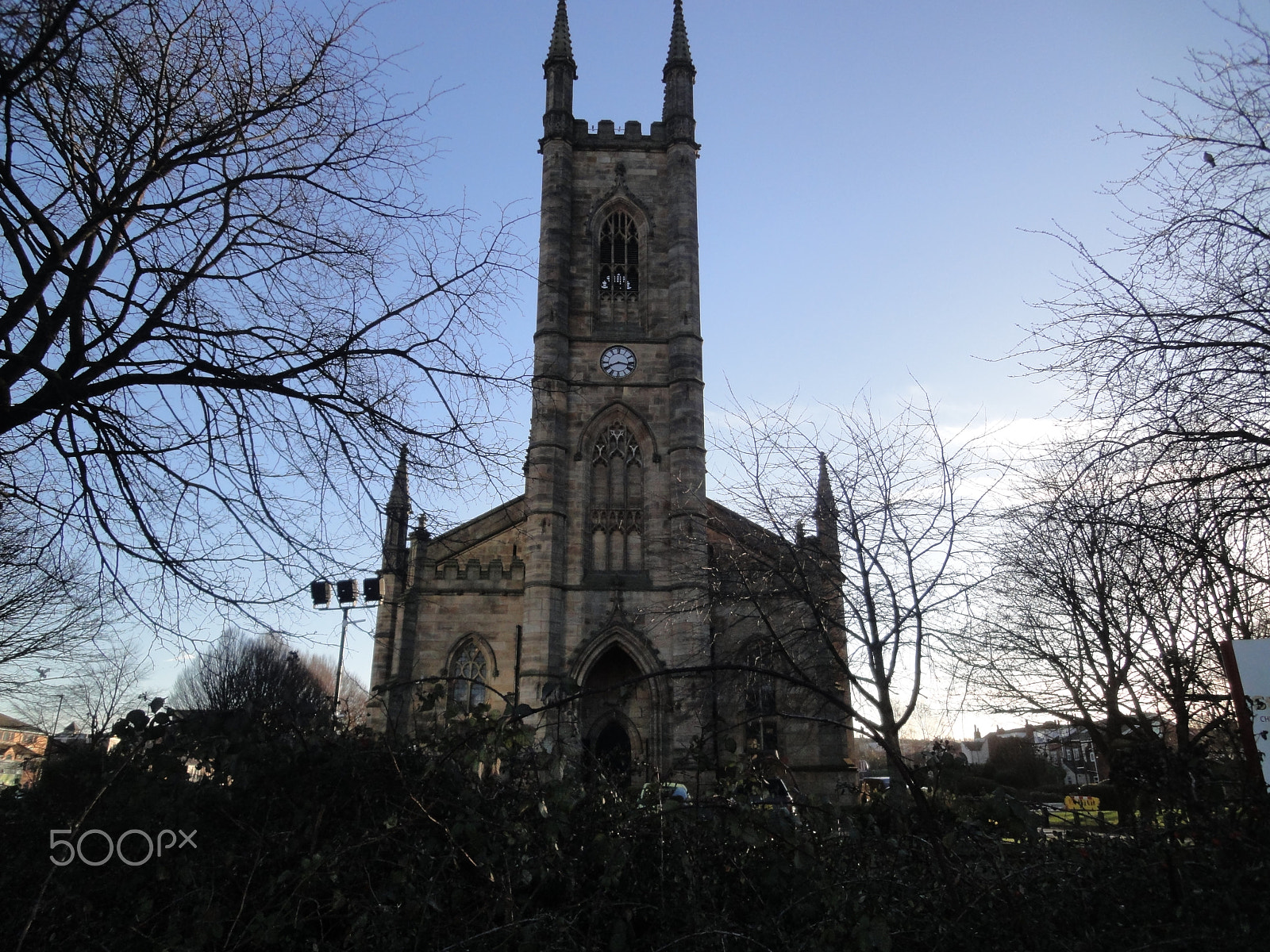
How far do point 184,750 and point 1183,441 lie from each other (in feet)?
18.6

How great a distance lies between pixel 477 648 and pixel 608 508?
488cm

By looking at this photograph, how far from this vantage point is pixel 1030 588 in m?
14.9

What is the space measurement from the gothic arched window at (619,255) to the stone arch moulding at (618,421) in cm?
376

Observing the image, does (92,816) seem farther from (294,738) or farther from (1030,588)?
(1030,588)

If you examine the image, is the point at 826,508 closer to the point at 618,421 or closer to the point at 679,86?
the point at 618,421

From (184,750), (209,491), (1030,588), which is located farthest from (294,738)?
(1030,588)

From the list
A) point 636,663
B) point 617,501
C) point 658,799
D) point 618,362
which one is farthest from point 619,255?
point 658,799

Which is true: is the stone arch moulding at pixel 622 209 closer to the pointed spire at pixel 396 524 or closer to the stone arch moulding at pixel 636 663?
the stone arch moulding at pixel 636 663

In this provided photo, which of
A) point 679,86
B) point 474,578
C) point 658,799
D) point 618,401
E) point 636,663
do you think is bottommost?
point 658,799

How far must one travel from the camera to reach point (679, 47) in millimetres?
26594

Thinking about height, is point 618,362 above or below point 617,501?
above

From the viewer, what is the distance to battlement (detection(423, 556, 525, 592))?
22078 mm

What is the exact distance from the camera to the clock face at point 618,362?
2358 cm

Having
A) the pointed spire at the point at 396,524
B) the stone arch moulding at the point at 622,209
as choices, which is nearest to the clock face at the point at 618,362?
the stone arch moulding at the point at 622,209
